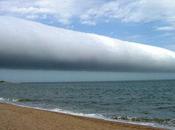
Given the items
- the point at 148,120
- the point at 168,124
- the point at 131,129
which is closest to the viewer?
the point at 131,129

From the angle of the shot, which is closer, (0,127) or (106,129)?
(0,127)

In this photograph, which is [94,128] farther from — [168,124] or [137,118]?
[137,118]

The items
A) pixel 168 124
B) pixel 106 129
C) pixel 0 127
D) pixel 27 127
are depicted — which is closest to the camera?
pixel 0 127

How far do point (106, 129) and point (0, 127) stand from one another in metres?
6.81

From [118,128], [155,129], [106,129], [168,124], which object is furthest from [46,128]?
[168,124]

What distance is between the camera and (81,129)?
20.0 m

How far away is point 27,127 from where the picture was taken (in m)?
19.0

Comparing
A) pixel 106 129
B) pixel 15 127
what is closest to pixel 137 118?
pixel 106 129

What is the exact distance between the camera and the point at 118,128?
894 inches

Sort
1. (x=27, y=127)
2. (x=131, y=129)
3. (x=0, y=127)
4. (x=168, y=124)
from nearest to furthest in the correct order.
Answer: (x=0, y=127) → (x=27, y=127) → (x=131, y=129) → (x=168, y=124)

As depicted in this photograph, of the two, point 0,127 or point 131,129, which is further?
point 131,129

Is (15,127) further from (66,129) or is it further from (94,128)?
(94,128)

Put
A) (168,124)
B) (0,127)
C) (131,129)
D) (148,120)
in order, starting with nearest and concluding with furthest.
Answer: (0,127) < (131,129) < (168,124) < (148,120)

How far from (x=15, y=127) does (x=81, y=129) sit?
398 cm
